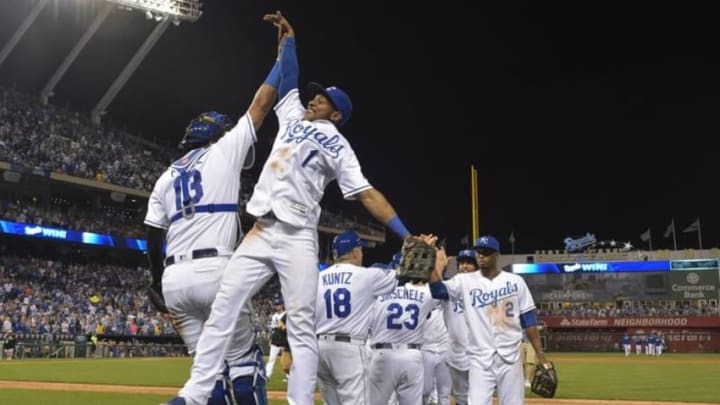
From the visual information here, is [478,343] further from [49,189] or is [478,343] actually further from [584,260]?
[584,260]

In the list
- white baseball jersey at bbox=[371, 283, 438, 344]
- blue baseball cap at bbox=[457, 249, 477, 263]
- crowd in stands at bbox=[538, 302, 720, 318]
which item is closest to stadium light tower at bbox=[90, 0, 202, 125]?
crowd in stands at bbox=[538, 302, 720, 318]

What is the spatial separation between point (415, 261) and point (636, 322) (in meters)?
47.9

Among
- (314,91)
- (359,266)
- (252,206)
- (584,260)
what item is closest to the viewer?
(252,206)

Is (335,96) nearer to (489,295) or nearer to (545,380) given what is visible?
(489,295)

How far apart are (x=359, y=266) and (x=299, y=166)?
2108 millimetres

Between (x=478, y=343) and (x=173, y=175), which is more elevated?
(x=173, y=175)

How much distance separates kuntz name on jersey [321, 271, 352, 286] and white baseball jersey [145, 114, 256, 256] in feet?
5.13

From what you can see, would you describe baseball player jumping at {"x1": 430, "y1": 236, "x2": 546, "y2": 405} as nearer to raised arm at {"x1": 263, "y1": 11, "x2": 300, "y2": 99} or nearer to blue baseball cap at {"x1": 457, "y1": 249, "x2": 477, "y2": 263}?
blue baseball cap at {"x1": 457, "y1": 249, "x2": 477, "y2": 263}

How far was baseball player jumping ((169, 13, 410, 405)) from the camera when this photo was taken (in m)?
4.54

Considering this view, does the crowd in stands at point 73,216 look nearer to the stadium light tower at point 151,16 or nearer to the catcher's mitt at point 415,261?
the stadium light tower at point 151,16

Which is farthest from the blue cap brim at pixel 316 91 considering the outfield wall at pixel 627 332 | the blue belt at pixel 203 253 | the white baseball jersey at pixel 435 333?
the outfield wall at pixel 627 332

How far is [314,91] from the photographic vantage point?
→ 17.2 feet

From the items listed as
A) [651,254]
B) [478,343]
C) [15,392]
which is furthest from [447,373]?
[651,254]

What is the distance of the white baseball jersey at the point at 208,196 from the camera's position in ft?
16.7
